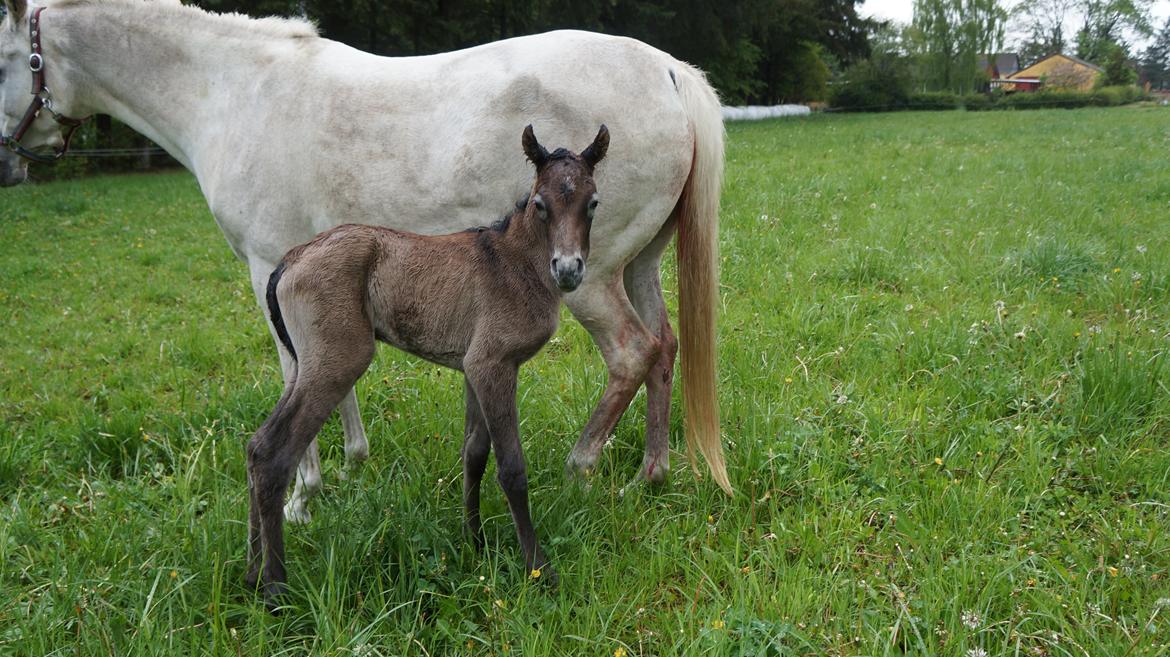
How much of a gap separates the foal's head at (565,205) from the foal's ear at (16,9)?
278 centimetres

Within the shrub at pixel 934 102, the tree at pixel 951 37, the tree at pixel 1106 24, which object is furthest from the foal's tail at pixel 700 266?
the tree at pixel 1106 24

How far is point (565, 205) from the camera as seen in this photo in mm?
2410

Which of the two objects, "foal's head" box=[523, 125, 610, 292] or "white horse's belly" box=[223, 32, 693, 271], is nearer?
"foal's head" box=[523, 125, 610, 292]

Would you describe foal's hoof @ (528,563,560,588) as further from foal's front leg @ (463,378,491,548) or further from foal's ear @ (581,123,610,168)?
foal's ear @ (581,123,610,168)

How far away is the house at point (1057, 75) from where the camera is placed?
63875mm

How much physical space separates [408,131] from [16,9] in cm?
201

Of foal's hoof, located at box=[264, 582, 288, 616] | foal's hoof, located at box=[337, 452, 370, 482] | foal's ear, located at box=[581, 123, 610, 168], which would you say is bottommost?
foal's hoof, located at box=[264, 582, 288, 616]

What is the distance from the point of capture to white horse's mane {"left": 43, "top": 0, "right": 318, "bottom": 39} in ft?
11.8

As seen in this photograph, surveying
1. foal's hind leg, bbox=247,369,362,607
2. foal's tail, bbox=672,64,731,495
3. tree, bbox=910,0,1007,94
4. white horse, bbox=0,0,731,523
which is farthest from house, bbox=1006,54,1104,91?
foal's hind leg, bbox=247,369,362,607

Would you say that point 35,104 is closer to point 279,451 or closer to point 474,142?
point 474,142

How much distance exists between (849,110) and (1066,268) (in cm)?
4303

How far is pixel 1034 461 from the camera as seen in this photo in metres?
3.25

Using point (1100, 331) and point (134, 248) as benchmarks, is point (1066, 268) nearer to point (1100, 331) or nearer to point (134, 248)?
point (1100, 331)

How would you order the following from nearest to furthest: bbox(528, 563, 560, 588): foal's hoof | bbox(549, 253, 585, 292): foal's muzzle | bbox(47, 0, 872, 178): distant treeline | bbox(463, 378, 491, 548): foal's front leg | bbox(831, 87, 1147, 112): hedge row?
bbox(549, 253, 585, 292): foal's muzzle < bbox(528, 563, 560, 588): foal's hoof < bbox(463, 378, 491, 548): foal's front leg < bbox(47, 0, 872, 178): distant treeline < bbox(831, 87, 1147, 112): hedge row
